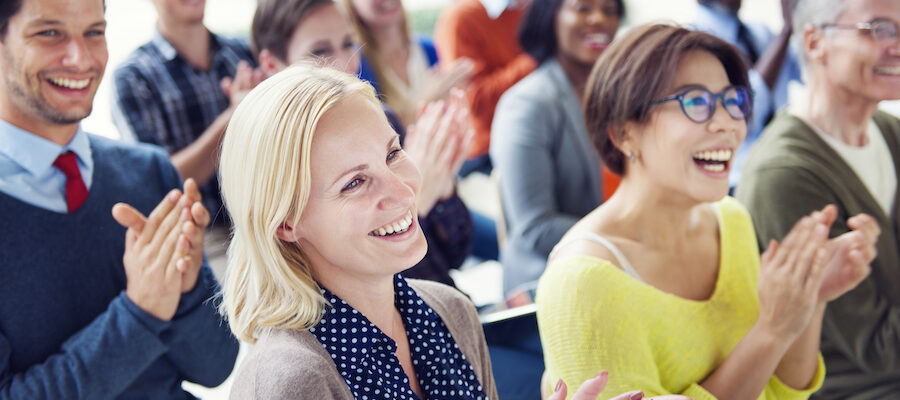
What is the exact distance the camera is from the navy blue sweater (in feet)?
4.83

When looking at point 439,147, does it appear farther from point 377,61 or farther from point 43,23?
point 377,61

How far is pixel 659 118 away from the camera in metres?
1.61

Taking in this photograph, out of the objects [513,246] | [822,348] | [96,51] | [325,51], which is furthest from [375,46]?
[822,348]

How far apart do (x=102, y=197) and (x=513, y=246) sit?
133 centimetres

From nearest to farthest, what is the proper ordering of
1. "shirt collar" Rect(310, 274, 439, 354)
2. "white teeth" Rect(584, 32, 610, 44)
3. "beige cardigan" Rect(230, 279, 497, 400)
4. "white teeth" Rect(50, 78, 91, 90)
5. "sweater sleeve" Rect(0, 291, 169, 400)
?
"beige cardigan" Rect(230, 279, 497, 400)
"shirt collar" Rect(310, 274, 439, 354)
"sweater sleeve" Rect(0, 291, 169, 400)
"white teeth" Rect(50, 78, 91, 90)
"white teeth" Rect(584, 32, 610, 44)

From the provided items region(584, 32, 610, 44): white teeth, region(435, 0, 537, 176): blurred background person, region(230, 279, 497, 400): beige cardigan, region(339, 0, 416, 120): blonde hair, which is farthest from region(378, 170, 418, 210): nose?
region(435, 0, 537, 176): blurred background person

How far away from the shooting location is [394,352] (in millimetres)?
→ 1226

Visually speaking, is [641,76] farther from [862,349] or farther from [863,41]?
[862,349]

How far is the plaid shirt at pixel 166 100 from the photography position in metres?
2.42

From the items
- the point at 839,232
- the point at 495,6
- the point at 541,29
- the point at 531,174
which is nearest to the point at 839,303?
the point at 839,232

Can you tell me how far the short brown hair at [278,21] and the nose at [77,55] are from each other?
3.07ft

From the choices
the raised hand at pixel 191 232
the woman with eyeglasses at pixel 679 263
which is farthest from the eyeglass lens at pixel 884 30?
the raised hand at pixel 191 232

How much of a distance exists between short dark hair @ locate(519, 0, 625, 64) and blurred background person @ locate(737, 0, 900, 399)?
0.95m

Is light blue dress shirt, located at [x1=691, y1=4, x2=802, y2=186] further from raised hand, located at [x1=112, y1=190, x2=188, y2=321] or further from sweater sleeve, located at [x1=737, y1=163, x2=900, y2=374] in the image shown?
raised hand, located at [x1=112, y1=190, x2=188, y2=321]
